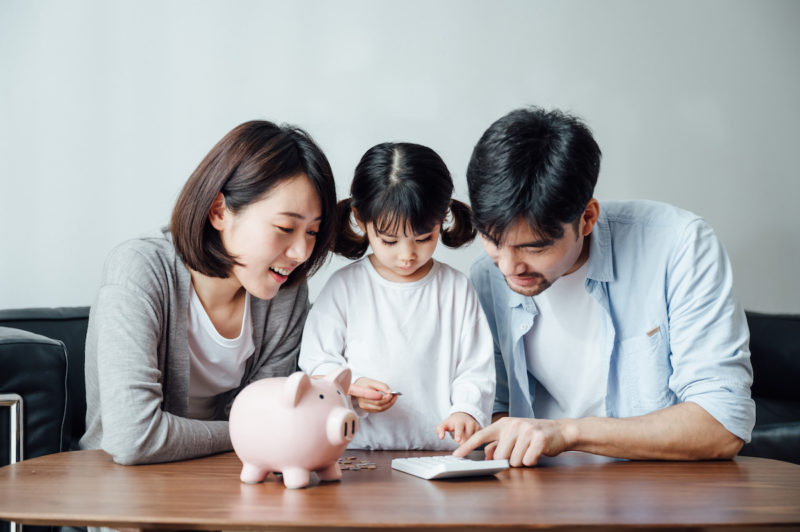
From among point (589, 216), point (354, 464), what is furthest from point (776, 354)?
point (354, 464)

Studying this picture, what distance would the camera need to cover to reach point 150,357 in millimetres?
1220

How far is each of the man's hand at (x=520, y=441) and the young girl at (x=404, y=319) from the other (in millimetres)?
214

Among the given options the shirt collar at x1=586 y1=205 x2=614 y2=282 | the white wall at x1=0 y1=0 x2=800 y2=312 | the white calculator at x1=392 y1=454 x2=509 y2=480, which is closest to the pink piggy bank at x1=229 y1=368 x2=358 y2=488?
the white calculator at x1=392 y1=454 x2=509 y2=480

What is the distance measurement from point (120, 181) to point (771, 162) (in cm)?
231

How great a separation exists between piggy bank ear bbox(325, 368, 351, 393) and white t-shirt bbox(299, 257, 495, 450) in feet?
1.09

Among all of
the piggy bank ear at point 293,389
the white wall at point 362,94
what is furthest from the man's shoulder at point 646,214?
the piggy bank ear at point 293,389

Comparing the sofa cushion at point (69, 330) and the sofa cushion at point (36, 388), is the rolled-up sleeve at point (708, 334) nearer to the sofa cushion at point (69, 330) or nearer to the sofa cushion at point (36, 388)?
the sofa cushion at point (36, 388)

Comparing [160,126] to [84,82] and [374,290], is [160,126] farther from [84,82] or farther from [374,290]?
[374,290]

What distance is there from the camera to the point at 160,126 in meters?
2.22

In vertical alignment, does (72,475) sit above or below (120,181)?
below

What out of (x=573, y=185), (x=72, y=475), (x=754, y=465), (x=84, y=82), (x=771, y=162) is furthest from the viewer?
(x=771, y=162)

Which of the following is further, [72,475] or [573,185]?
[573,185]

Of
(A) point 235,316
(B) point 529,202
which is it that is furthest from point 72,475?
(B) point 529,202

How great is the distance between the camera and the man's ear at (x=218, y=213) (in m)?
1.35
